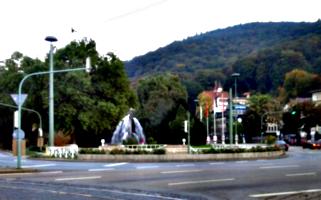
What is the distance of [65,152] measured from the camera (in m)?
44.8

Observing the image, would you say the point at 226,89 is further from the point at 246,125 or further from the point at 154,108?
the point at 154,108

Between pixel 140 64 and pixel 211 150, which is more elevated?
pixel 140 64

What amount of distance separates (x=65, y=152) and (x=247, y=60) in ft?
427

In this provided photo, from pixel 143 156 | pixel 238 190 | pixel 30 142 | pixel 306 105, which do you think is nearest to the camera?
pixel 238 190

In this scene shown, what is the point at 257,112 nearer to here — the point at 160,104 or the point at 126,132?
the point at 160,104

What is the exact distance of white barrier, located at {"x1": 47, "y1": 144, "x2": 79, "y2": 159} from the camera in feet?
144

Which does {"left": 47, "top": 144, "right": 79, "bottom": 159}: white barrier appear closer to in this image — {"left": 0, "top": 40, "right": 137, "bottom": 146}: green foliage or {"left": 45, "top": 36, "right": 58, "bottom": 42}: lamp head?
{"left": 45, "top": 36, "right": 58, "bottom": 42}: lamp head

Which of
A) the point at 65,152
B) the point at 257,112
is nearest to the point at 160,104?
the point at 257,112

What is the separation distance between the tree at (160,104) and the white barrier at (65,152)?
33535 millimetres

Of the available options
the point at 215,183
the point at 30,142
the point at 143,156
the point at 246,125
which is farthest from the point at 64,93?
the point at 246,125

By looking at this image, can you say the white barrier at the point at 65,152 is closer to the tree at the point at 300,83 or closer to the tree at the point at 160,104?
the tree at the point at 160,104

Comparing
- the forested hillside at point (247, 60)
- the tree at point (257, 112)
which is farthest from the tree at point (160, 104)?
the forested hillside at point (247, 60)

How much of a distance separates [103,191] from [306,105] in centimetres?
10855

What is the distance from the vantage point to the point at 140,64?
198500 millimetres
